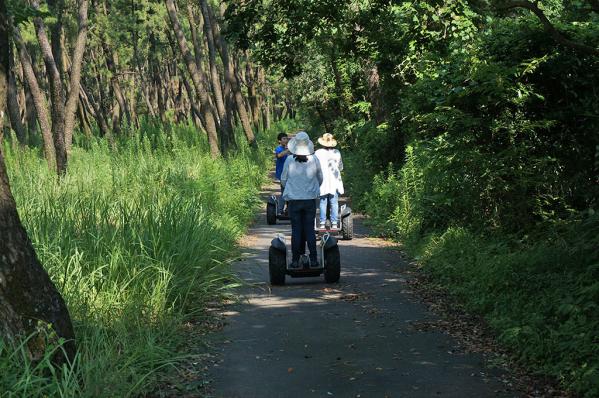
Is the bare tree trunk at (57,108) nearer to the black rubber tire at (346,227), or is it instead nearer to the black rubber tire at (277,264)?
the black rubber tire at (346,227)

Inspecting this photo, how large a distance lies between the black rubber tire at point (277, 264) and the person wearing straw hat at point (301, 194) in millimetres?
243

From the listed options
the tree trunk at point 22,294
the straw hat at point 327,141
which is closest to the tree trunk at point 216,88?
the straw hat at point 327,141

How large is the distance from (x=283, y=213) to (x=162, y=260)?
877 centimetres

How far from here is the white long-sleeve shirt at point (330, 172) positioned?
54.5 feet

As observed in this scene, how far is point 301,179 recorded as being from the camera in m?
12.0

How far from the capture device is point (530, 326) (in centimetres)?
772

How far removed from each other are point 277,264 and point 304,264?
0.39 m

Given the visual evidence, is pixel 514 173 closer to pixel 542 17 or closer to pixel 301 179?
pixel 301 179

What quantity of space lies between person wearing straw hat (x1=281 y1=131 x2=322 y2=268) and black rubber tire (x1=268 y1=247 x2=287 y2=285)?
0.80ft

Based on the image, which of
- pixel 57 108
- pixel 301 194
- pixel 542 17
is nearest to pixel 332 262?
pixel 301 194

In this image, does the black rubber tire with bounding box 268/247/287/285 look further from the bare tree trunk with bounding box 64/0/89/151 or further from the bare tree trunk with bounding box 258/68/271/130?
the bare tree trunk with bounding box 258/68/271/130

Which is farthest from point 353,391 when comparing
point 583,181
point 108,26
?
point 108,26

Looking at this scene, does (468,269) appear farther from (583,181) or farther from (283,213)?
(283,213)

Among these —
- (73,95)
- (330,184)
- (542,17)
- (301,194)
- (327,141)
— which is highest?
(73,95)
